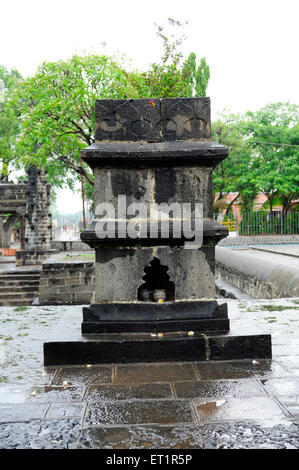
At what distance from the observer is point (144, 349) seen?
10.4 feet

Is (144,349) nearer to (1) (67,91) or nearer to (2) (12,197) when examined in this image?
(1) (67,91)

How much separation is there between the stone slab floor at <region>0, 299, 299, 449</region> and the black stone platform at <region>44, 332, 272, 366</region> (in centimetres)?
6

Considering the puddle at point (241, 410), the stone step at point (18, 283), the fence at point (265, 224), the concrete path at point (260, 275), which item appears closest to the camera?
the puddle at point (241, 410)

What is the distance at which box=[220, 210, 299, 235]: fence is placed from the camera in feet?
81.5

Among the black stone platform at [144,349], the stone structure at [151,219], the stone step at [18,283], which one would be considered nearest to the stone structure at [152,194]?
the stone structure at [151,219]

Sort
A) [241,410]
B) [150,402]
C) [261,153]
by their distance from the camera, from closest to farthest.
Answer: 1. [241,410]
2. [150,402]
3. [261,153]

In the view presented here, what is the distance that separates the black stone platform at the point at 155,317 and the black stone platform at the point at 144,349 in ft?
0.40

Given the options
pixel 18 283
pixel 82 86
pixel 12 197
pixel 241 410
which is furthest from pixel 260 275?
pixel 12 197

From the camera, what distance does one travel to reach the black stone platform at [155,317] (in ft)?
10.9

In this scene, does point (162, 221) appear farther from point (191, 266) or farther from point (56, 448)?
point (56, 448)

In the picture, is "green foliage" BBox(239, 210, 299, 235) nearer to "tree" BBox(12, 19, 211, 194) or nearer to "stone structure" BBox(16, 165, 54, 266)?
"stone structure" BBox(16, 165, 54, 266)

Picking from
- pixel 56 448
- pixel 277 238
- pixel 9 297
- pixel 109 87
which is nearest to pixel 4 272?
pixel 9 297

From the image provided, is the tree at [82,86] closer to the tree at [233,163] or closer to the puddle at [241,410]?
the puddle at [241,410]

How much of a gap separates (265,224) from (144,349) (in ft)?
75.6
